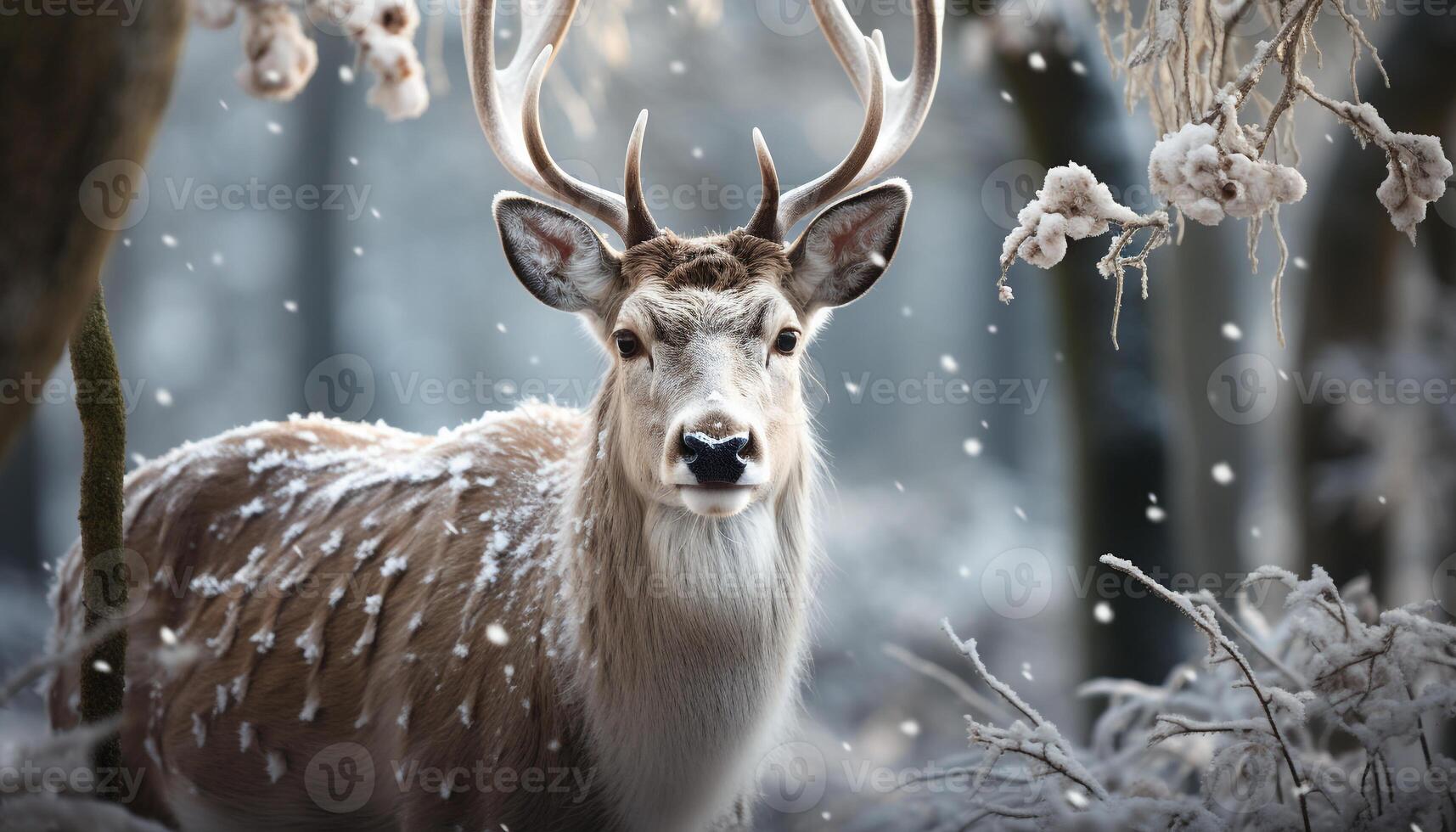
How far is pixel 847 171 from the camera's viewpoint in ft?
12.9

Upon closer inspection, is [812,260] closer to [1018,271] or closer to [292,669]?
[292,669]

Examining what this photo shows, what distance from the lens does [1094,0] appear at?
12.2ft

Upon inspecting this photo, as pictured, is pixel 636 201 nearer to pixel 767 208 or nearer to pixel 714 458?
pixel 767 208

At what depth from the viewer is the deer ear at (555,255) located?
12.1 ft

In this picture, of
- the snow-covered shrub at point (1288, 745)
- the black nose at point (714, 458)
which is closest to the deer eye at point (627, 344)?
the black nose at point (714, 458)

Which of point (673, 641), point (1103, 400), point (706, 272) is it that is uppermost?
point (706, 272)

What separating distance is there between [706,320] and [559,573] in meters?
1.00

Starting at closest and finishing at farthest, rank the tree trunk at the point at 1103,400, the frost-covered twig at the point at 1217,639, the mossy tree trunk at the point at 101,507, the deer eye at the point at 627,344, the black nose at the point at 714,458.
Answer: the frost-covered twig at the point at 1217,639
the mossy tree trunk at the point at 101,507
the black nose at the point at 714,458
the deer eye at the point at 627,344
the tree trunk at the point at 1103,400

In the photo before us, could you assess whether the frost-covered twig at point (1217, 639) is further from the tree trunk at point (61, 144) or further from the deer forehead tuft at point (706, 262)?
the tree trunk at point (61, 144)

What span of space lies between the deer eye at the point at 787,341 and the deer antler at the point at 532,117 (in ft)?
2.02

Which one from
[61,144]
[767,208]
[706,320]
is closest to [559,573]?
[706,320]

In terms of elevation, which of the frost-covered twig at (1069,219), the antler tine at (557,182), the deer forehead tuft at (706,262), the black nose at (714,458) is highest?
the antler tine at (557,182)

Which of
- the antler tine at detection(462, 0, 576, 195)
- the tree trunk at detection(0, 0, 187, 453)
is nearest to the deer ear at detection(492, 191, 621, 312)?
the antler tine at detection(462, 0, 576, 195)

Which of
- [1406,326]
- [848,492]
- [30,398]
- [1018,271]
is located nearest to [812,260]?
[30,398]
